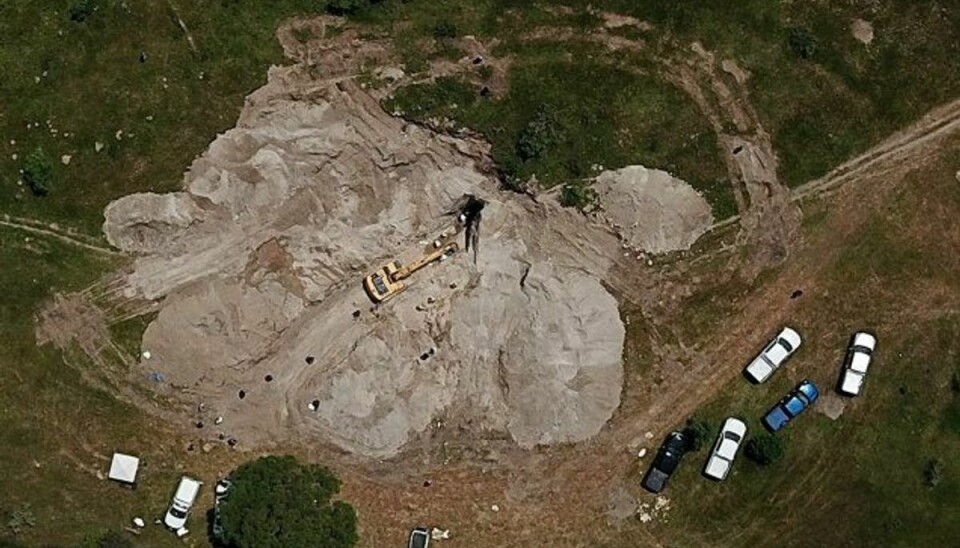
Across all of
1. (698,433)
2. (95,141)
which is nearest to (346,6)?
(95,141)

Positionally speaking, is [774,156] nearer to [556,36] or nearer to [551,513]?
[556,36]

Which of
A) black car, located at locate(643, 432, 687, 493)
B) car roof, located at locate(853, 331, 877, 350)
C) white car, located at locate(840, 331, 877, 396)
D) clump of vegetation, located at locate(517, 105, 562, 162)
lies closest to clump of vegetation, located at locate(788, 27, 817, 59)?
clump of vegetation, located at locate(517, 105, 562, 162)

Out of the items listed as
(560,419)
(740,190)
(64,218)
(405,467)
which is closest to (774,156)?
(740,190)

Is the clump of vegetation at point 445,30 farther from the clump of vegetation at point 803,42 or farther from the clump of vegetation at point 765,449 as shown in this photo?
the clump of vegetation at point 765,449

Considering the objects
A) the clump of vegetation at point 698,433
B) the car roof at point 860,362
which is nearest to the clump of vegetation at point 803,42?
the car roof at point 860,362

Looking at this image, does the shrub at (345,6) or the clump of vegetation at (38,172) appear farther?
the shrub at (345,6)

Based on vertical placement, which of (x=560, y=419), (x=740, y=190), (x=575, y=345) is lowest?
(x=560, y=419)
